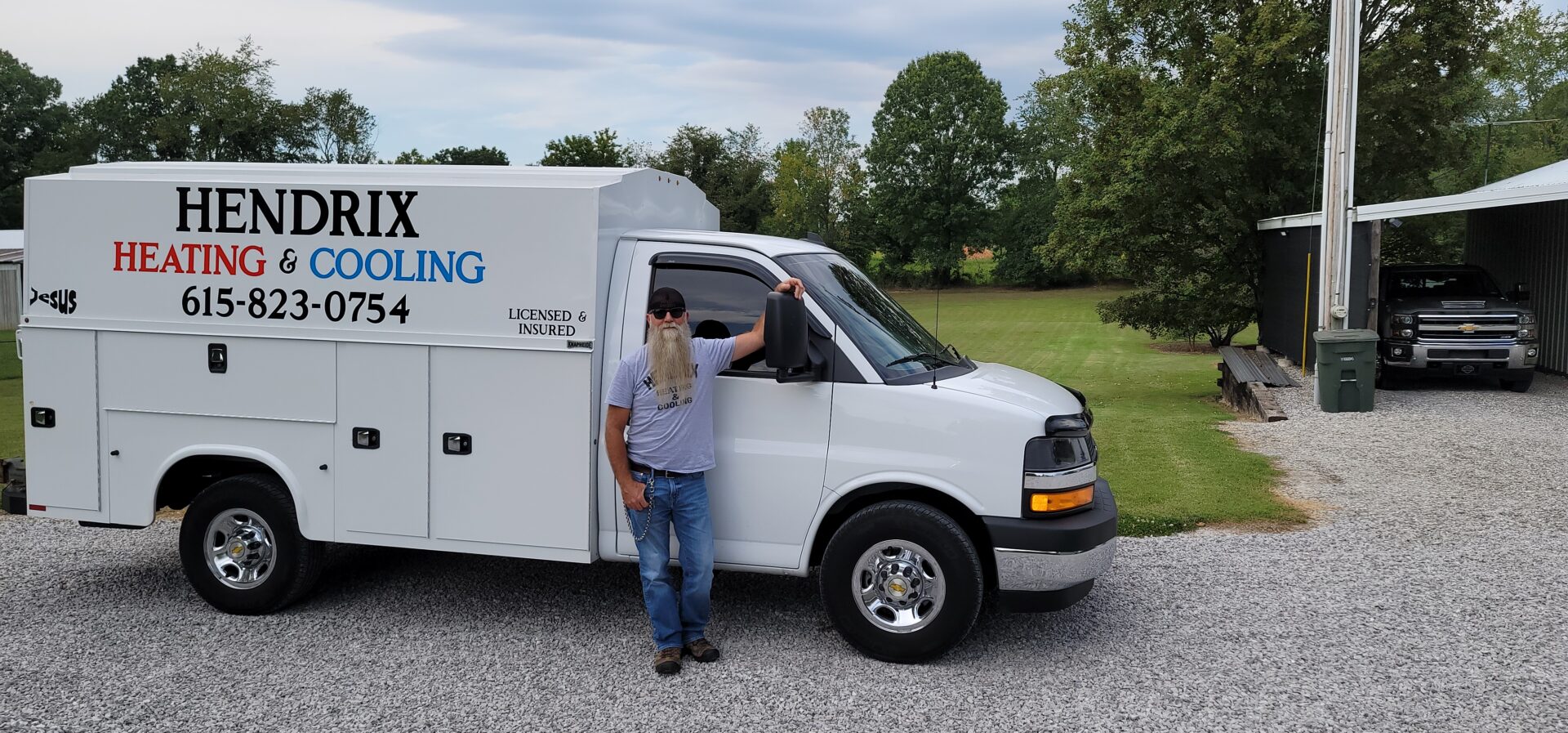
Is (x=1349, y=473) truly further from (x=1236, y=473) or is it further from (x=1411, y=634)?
(x=1411, y=634)

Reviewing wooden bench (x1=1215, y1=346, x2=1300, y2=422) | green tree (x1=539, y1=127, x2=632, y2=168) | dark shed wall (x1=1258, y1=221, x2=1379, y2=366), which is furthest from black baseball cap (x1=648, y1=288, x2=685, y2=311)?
green tree (x1=539, y1=127, x2=632, y2=168)

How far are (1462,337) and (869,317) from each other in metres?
15.0

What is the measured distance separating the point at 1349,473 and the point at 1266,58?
473 inches

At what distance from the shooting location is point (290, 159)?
2670 inches

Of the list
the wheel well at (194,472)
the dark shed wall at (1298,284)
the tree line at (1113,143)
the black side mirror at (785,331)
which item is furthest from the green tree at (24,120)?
the black side mirror at (785,331)

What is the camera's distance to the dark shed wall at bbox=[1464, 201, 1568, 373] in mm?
20328

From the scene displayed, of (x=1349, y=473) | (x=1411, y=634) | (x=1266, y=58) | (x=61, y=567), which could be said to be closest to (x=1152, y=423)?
(x=1349, y=473)

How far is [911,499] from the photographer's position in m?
5.89

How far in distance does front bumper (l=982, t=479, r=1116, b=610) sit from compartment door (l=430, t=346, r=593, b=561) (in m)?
2.08

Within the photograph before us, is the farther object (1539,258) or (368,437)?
(1539,258)

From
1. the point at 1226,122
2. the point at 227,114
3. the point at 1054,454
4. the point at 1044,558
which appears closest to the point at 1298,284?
the point at 1226,122

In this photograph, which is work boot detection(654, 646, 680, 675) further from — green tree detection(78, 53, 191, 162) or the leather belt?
green tree detection(78, 53, 191, 162)

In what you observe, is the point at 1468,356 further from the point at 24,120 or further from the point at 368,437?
the point at 24,120

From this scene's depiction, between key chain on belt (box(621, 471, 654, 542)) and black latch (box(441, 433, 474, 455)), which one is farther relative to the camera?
black latch (box(441, 433, 474, 455))
